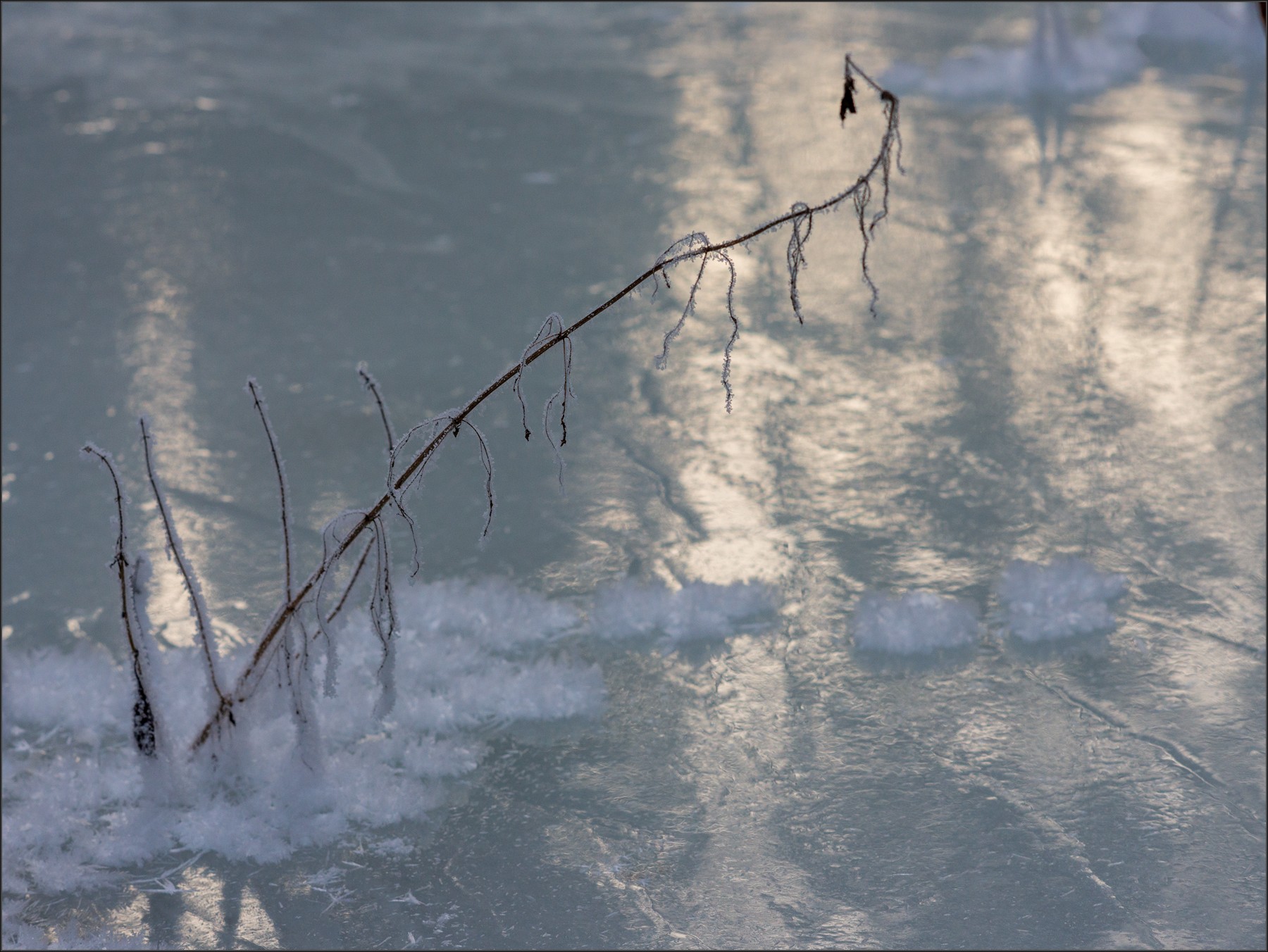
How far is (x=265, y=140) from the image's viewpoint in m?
6.12

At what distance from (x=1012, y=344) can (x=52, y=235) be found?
3859 millimetres

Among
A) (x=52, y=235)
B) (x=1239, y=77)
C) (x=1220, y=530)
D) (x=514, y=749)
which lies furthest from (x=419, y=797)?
(x=1239, y=77)

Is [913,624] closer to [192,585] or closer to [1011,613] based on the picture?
[1011,613]

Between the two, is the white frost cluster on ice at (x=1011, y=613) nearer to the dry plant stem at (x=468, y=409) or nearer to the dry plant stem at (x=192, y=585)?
the dry plant stem at (x=468, y=409)

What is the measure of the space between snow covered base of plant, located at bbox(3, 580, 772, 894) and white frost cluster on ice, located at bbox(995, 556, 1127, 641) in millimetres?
588

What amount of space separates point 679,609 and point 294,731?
919 mm

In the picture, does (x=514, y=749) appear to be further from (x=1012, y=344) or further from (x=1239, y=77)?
(x=1239, y=77)

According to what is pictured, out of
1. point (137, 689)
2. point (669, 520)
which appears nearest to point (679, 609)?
point (669, 520)

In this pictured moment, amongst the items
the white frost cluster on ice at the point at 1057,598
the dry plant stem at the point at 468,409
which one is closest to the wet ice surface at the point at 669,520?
the white frost cluster on ice at the point at 1057,598

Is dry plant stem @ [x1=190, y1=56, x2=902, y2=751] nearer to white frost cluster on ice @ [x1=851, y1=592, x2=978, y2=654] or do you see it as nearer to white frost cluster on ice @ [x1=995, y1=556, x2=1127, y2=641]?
white frost cluster on ice @ [x1=851, y1=592, x2=978, y2=654]

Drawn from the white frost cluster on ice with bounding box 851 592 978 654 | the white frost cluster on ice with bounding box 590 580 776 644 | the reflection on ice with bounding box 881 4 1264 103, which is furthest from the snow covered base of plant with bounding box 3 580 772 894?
the reflection on ice with bounding box 881 4 1264 103

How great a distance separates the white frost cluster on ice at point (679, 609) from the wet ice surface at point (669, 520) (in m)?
0.01

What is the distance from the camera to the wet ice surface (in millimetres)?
2309

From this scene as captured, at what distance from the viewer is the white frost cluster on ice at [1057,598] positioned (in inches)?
115
